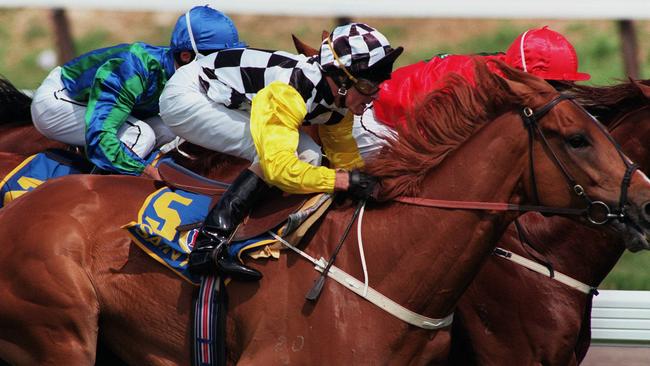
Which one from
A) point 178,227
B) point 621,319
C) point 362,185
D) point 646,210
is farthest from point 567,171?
point 621,319

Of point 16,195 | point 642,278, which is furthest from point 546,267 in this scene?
point 642,278

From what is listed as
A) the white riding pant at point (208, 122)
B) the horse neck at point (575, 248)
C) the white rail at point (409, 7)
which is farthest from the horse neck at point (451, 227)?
the white rail at point (409, 7)

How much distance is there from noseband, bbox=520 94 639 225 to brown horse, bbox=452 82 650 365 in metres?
0.99

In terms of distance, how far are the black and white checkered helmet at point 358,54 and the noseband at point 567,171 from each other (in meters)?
0.67

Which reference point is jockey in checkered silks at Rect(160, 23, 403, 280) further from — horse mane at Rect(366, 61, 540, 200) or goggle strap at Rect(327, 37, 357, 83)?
horse mane at Rect(366, 61, 540, 200)

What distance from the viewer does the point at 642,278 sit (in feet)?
26.9

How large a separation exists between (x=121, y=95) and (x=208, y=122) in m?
0.75

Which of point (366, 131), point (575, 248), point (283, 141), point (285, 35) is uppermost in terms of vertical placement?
point (283, 141)

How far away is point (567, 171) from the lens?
12.0ft

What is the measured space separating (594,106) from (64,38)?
6.11m

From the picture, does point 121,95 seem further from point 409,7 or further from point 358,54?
point 409,7

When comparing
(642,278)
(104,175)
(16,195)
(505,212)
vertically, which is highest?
(505,212)

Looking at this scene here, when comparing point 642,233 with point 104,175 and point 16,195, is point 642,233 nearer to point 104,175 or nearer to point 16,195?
point 104,175

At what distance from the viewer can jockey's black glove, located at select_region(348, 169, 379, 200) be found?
3941 mm
